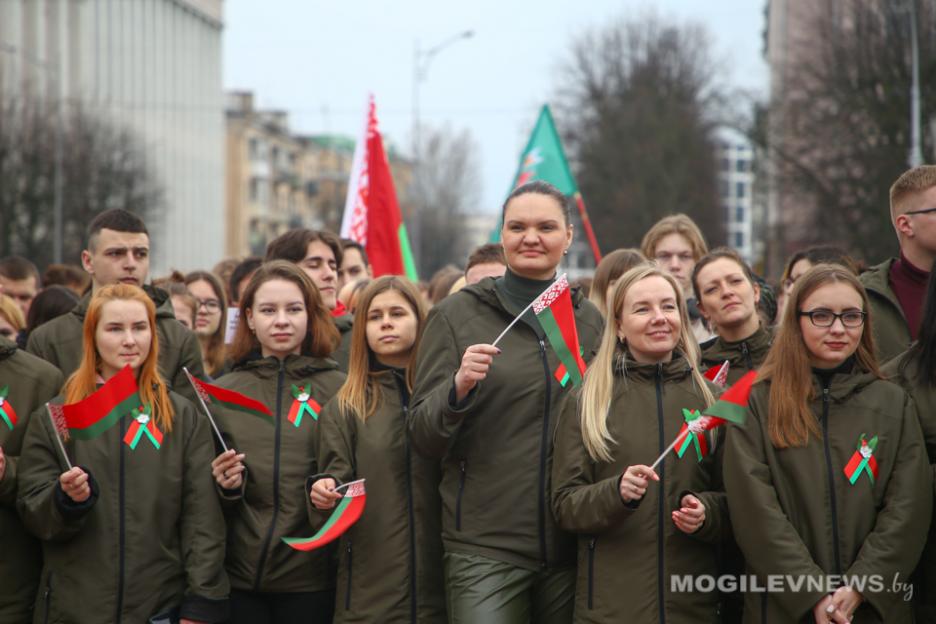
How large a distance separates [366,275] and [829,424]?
4919mm

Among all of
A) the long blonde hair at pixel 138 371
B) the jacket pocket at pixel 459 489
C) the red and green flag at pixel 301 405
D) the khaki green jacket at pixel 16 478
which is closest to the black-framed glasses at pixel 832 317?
the jacket pocket at pixel 459 489

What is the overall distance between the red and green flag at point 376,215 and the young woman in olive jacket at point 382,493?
5.11 meters

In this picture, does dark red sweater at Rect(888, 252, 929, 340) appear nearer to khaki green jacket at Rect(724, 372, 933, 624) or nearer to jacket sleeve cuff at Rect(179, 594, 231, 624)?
khaki green jacket at Rect(724, 372, 933, 624)

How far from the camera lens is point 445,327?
5.54m

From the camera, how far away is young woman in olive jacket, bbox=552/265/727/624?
5.07m

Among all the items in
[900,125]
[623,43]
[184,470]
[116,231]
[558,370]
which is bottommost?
[184,470]

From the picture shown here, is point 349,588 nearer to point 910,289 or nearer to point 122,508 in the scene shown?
point 122,508

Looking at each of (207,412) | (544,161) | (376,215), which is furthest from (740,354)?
(544,161)

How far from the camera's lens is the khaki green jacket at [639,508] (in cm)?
508

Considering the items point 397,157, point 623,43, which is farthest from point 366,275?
point 397,157

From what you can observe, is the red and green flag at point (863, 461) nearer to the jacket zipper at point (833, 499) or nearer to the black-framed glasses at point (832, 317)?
the jacket zipper at point (833, 499)

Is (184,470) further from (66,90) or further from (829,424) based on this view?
(66,90)

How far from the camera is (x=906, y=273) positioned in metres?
6.20

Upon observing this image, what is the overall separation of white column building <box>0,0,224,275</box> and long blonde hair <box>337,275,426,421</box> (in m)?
40.3
